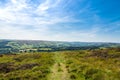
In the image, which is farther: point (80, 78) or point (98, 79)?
point (80, 78)

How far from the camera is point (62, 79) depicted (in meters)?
27.7

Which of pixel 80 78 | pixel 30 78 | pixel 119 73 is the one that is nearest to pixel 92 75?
pixel 80 78

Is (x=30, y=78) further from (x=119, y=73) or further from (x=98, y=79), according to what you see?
(x=119, y=73)

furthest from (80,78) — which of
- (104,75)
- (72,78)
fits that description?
(104,75)

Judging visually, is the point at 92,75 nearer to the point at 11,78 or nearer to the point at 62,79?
the point at 62,79

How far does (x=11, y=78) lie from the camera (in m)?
30.6

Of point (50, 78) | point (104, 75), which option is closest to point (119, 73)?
point (104, 75)

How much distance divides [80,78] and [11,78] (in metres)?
11.0

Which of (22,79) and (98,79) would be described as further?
(22,79)

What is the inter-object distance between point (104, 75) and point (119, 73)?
92.3 inches

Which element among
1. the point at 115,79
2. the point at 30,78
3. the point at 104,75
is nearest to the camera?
the point at 115,79

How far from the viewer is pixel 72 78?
2834 centimetres

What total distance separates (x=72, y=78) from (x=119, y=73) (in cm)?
694

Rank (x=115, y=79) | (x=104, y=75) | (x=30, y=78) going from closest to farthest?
(x=115, y=79) < (x=104, y=75) < (x=30, y=78)
